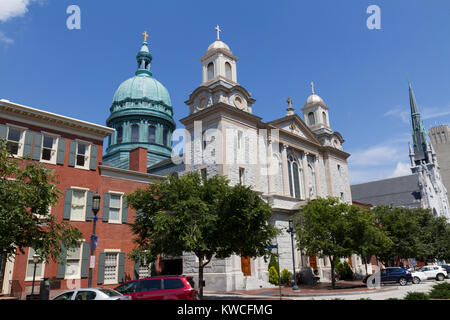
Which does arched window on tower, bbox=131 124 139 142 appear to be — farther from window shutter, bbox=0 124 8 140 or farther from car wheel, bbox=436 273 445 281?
car wheel, bbox=436 273 445 281

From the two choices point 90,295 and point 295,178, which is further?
point 295,178

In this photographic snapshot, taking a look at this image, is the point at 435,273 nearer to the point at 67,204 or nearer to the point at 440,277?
the point at 440,277

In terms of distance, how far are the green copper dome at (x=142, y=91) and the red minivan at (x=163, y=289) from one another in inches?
2000

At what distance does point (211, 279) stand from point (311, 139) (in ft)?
79.3

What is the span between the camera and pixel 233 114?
118 ft

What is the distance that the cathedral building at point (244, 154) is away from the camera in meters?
33.0

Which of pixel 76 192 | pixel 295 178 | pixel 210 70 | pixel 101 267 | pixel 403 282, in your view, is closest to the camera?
pixel 101 267

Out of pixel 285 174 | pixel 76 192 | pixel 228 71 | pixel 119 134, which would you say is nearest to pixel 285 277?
pixel 285 174

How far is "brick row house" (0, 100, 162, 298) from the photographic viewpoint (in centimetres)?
2441

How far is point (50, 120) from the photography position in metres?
26.6

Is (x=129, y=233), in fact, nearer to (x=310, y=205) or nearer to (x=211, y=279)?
(x=211, y=279)

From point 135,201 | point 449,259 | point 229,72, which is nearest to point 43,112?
point 135,201

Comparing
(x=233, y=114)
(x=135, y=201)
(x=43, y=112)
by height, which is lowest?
(x=135, y=201)

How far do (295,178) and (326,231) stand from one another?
1457cm
